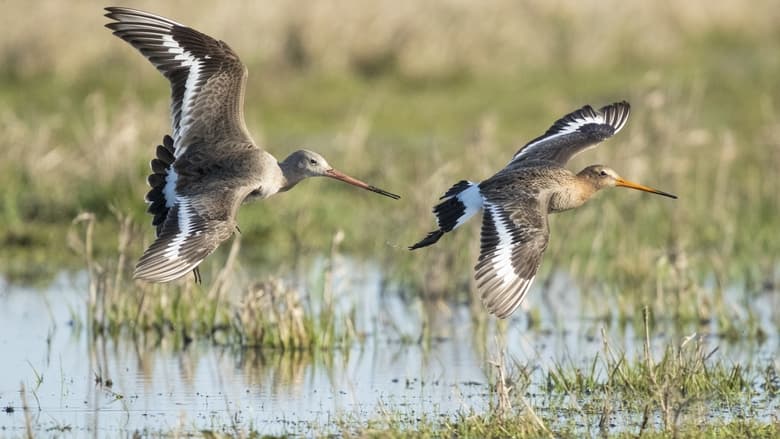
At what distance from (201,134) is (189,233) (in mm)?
1235

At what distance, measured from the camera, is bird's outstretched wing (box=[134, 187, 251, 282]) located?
7.35 metres

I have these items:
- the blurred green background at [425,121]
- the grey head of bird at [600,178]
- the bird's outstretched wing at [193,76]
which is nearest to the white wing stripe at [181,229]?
the bird's outstretched wing at [193,76]

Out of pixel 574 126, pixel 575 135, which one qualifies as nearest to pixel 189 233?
pixel 575 135

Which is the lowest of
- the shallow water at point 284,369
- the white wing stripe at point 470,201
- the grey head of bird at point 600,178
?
the shallow water at point 284,369

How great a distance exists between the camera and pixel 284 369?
884 centimetres

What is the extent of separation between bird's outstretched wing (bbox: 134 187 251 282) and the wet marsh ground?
79cm

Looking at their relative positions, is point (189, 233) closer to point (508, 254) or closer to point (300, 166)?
point (300, 166)

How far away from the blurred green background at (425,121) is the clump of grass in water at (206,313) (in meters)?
0.60

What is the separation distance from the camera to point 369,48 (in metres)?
20.2

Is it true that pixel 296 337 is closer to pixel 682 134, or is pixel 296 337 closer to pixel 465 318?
pixel 465 318

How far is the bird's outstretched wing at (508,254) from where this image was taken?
7426mm

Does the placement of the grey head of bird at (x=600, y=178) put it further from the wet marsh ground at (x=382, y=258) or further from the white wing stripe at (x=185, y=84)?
the white wing stripe at (x=185, y=84)

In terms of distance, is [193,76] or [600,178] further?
[600,178]

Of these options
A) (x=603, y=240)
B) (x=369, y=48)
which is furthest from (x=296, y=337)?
(x=369, y=48)
